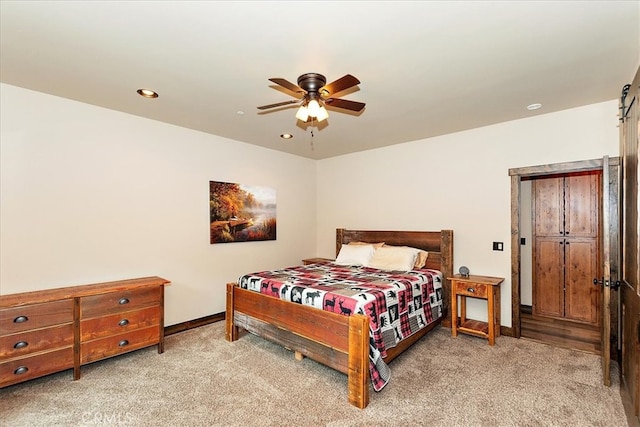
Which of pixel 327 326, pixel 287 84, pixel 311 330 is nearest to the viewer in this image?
pixel 287 84

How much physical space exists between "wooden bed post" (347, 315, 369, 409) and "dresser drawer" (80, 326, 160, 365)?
2176mm

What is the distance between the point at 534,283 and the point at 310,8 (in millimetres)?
4985

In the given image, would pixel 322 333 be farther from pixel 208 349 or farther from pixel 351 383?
pixel 208 349

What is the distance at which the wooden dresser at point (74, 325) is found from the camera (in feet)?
8.33

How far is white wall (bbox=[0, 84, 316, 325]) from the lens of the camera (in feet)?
9.57

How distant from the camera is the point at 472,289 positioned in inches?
147

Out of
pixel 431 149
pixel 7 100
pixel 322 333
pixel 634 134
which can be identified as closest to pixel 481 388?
pixel 322 333

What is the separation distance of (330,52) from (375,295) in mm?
2071

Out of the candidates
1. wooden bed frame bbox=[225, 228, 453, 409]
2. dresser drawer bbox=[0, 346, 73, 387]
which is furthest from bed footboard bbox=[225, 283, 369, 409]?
dresser drawer bbox=[0, 346, 73, 387]

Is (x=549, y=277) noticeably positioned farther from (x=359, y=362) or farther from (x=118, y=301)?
(x=118, y=301)

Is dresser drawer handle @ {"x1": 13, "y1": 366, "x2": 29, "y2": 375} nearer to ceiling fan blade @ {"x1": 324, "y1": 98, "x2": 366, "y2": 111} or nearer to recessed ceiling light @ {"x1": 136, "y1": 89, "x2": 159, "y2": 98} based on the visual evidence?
recessed ceiling light @ {"x1": 136, "y1": 89, "x2": 159, "y2": 98}

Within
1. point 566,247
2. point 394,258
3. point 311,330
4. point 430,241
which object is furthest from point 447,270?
point 311,330

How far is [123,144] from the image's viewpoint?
3582 mm

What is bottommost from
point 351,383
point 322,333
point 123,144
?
point 351,383
